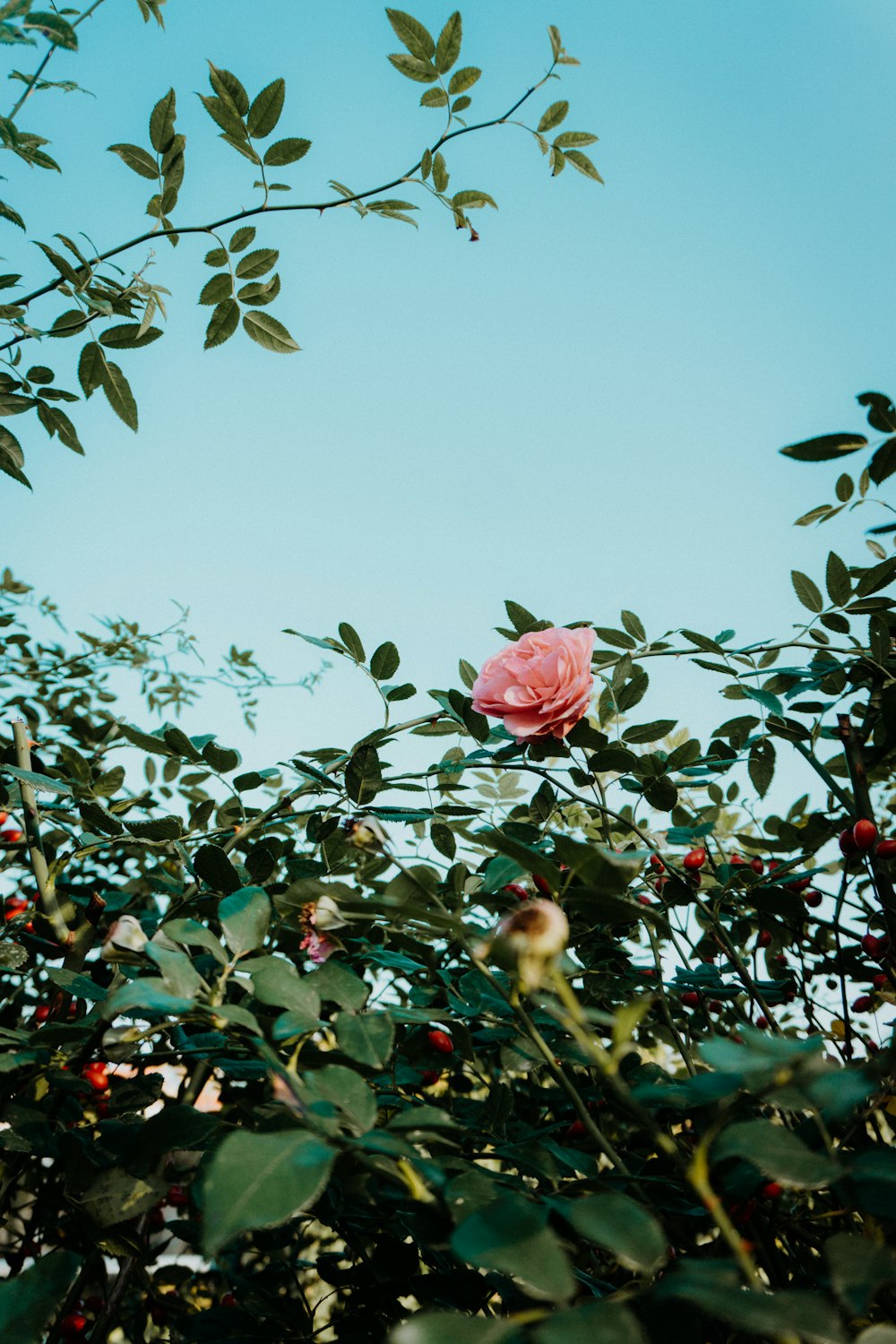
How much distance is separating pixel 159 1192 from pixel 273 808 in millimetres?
438

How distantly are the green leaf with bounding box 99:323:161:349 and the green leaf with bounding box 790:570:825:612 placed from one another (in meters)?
0.98

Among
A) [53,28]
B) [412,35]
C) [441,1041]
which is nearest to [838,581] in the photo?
[441,1041]

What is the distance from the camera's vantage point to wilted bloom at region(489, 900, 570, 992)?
40 centimetres

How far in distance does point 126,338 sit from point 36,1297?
1101mm

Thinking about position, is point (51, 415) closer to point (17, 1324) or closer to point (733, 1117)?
point (17, 1324)

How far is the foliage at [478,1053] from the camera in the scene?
38 centimetres

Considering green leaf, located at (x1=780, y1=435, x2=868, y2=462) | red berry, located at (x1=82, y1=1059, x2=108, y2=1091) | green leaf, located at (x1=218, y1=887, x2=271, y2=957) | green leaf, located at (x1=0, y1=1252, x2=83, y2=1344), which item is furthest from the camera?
red berry, located at (x1=82, y1=1059, x2=108, y2=1091)

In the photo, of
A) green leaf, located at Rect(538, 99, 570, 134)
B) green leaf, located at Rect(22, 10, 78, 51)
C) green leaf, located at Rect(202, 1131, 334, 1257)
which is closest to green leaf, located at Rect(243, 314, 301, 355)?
green leaf, located at Rect(22, 10, 78, 51)

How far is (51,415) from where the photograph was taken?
1.20 metres

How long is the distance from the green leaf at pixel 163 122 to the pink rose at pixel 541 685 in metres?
0.86

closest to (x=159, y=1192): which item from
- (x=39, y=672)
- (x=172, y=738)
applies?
(x=172, y=738)

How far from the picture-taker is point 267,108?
109 cm

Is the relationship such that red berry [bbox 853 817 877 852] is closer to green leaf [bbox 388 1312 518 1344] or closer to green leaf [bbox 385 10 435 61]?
green leaf [bbox 388 1312 518 1344]

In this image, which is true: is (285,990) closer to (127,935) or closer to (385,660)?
(127,935)
